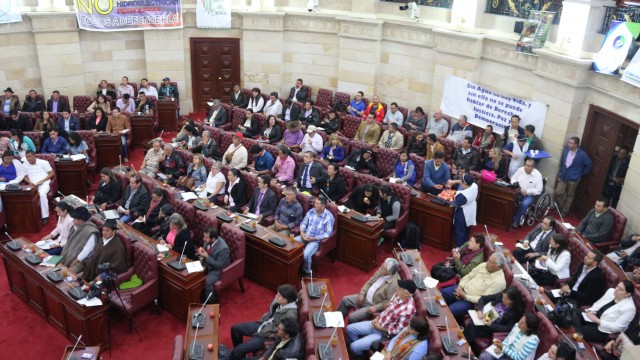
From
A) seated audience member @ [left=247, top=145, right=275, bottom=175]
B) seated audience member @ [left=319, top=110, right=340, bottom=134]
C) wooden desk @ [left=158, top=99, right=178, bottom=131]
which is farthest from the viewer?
wooden desk @ [left=158, top=99, right=178, bottom=131]

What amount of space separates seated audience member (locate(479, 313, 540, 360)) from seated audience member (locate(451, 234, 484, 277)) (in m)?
1.49

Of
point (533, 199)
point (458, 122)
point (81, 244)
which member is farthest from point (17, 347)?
point (458, 122)

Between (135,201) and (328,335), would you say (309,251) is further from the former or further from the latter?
(135,201)

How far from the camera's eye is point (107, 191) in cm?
959

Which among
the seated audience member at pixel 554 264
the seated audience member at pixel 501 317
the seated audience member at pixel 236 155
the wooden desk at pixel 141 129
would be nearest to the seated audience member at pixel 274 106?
the wooden desk at pixel 141 129

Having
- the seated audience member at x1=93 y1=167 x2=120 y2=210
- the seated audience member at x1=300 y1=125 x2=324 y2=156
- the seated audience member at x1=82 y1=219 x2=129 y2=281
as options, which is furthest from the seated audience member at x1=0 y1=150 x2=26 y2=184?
the seated audience member at x1=300 y1=125 x2=324 y2=156

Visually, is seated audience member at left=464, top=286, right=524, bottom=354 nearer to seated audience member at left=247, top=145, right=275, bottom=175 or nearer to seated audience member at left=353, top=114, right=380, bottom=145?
seated audience member at left=247, top=145, right=275, bottom=175

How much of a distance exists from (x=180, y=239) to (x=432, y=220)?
4.24m

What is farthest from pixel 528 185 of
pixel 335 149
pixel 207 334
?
pixel 207 334

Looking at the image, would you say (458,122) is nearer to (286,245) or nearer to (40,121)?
(286,245)

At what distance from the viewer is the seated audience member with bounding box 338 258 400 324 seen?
6.87 meters

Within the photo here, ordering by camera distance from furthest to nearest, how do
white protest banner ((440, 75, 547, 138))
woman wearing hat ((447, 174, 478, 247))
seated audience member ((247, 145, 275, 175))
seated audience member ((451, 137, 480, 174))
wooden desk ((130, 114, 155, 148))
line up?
wooden desk ((130, 114, 155, 148)) → white protest banner ((440, 75, 547, 138)) → seated audience member ((247, 145, 275, 175)) → seated audience member ((451, 137, 480, 174)) → woman wearing hat ((447, 174, 478, 247))

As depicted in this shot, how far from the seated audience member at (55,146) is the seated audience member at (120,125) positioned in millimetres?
1445

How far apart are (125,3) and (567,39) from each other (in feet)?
35.5
